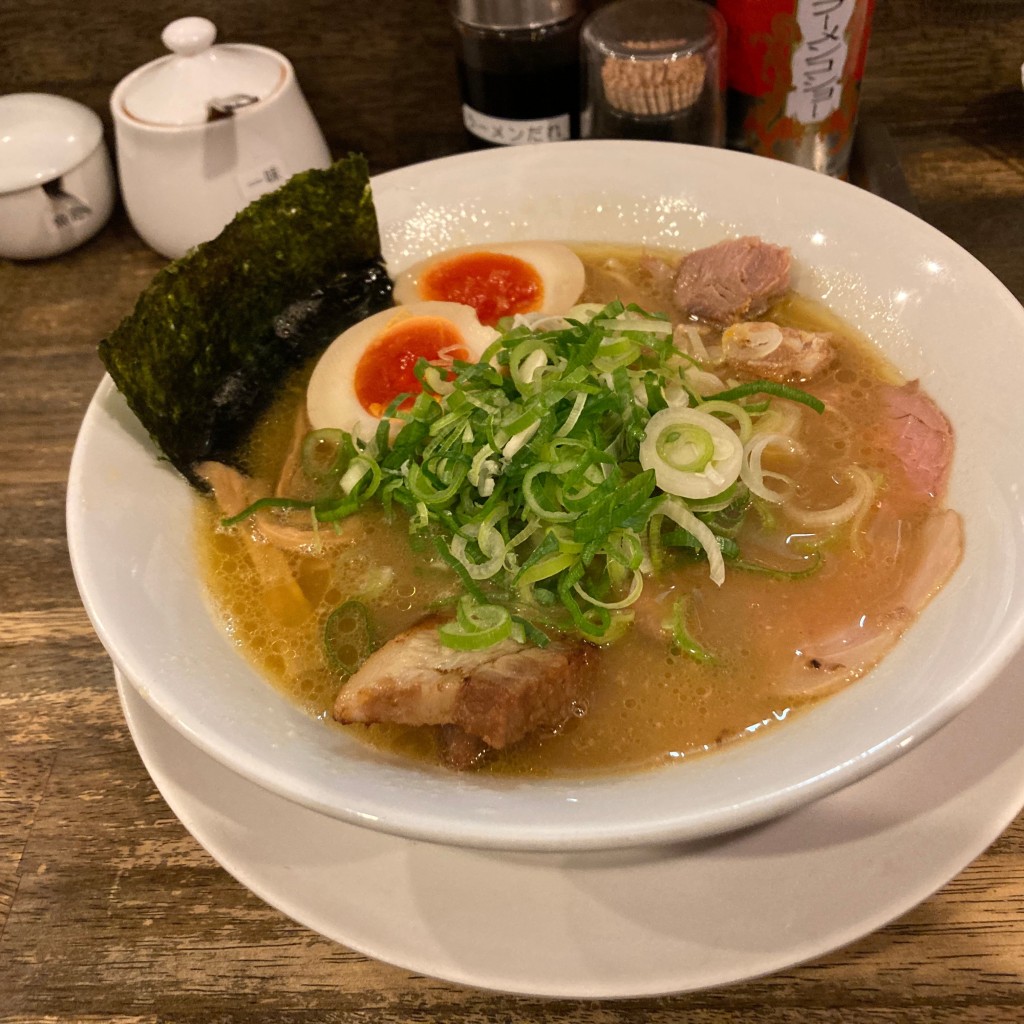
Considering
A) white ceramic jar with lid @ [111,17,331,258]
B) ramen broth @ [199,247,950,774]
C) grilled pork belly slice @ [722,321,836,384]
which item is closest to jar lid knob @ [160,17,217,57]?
white ceramic jar with lid @ [111,17,331,258]

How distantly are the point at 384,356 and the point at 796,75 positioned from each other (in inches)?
→ 47.1

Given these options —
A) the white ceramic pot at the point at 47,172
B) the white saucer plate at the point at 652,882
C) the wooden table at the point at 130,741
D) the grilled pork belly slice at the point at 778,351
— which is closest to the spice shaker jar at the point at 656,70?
the wooden table at the point at 130,741

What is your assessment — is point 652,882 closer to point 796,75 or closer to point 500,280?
point 500,280

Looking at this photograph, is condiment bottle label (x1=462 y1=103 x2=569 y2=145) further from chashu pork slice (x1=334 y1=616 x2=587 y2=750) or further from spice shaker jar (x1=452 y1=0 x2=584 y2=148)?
chashu pork slice (x1=334 y1=616 x2=587 y2=750)

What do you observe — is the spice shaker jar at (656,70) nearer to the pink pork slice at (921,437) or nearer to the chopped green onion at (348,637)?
the pink pork slice at (921,437)

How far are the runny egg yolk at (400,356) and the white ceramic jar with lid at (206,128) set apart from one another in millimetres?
718

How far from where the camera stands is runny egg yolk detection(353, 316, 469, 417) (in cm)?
172

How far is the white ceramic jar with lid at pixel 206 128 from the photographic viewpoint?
2.06 meters

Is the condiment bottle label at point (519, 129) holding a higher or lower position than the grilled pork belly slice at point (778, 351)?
higher

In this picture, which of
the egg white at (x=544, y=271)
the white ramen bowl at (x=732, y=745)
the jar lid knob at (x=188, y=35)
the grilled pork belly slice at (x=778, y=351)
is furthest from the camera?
the jar lid knob at (x=188, y=35)

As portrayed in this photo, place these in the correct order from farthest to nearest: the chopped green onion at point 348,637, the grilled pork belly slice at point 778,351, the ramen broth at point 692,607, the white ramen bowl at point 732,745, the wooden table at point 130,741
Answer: the grilled pork belly slice at point 778,351, the chopped green onion at point 348,637, the ramen broth at point 692,607, the wooden table at point 130,741, the white ramen bowl at point 732,745

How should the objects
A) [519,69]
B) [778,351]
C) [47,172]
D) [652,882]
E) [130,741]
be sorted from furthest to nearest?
[47,172], [519,69], [778,351], [130,741], [652,882]

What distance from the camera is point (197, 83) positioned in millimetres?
2090

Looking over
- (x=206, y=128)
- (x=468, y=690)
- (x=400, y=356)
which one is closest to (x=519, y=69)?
(x=206, y=128)
